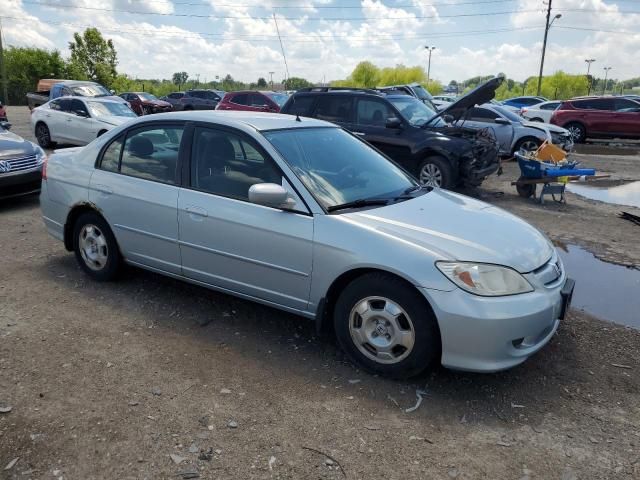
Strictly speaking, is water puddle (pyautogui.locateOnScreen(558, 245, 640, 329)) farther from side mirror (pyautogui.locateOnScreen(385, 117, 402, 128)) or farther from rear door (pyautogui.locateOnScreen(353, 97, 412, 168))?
side mirror (pyautogui.locateOnScreen(385, 117, 402, 128))

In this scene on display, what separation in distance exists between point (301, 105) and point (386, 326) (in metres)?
7.83

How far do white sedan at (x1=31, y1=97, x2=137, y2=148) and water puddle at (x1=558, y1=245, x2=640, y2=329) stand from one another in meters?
11.4

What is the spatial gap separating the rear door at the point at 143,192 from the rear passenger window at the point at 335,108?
602cm

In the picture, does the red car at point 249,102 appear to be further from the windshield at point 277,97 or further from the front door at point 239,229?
the front door at point 239,229

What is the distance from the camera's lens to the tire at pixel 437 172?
9.30 meters

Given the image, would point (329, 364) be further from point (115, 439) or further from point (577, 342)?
point (577, 342)

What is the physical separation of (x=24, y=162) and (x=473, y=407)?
294 inches

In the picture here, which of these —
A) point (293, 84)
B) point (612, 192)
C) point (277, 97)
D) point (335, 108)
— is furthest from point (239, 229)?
point (293, 84)

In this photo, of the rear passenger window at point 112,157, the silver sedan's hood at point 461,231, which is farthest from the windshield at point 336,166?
the rear passenger window at point 112,157

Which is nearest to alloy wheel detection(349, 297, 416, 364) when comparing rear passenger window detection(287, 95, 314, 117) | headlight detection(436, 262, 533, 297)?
headlight detection(436, 262, 533, 297)

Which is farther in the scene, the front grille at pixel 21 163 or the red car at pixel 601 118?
the red car at pixel 601 118

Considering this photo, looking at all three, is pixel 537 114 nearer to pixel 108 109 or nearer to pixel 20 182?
pixel 108 109

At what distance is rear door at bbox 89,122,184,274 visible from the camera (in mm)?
4316

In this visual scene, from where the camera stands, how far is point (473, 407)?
10.6 ft
